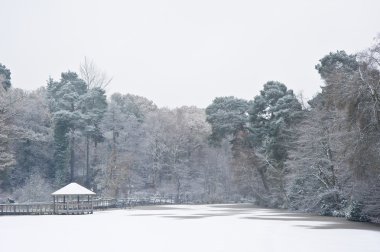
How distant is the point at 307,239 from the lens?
1906 cm

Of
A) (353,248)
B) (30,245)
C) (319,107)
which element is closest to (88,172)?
(319,107)

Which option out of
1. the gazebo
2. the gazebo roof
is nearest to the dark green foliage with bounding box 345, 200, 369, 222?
A: the gazebo

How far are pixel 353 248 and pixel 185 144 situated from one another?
53.4 meters

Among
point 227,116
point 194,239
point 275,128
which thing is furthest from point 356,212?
point 227,116

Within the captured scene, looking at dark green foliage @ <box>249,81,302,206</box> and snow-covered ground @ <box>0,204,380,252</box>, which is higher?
dark green foliage @ <box>249,81,302,206</box>

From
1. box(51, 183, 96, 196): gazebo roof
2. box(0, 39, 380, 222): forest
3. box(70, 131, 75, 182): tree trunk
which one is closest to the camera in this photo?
box(0, 39, 380, 222): forest

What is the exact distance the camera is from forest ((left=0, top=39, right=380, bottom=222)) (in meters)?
25.6

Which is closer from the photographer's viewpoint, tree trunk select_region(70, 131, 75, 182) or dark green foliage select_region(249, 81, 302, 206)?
dark green foliage select_region(249, 81, 302, 206)

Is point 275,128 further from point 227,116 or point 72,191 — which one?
point 72,191

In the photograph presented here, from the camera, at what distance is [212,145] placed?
67000mm

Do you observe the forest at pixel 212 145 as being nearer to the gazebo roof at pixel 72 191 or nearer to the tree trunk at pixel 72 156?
the tree trunk at pixel 72 156

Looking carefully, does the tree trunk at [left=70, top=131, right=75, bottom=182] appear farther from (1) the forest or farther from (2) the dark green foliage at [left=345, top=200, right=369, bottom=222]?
(2) the dark green foliage at [left=345, top=200, right=369, bottom=222]

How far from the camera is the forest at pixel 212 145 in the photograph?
25.6 m

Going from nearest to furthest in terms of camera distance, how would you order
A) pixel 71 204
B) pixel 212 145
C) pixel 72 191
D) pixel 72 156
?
pixel 72 191
pixel 71 204
pixel 72 156
pixel 212 145
